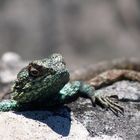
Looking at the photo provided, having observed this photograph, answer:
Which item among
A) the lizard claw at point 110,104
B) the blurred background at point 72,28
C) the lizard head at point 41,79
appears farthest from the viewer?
the blurred background at point 72,28

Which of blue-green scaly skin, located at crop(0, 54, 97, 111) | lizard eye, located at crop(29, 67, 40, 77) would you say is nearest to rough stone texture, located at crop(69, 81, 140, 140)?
blue-green scaly skin, located at crop(0, 54, 97, 111)

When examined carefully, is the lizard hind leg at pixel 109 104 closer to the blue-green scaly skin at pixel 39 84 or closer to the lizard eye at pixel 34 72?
the blue-green scaly skin at pixel 39 84

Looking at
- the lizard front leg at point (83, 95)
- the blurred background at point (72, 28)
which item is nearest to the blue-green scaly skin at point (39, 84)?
the lizard front leg at point (83, 95)

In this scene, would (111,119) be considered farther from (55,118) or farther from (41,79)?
(41,79)

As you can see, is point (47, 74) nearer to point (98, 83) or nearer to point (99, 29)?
point (98, 83)

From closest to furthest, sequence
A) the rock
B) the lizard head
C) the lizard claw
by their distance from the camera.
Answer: the rock, the lizard head, the lizard claw

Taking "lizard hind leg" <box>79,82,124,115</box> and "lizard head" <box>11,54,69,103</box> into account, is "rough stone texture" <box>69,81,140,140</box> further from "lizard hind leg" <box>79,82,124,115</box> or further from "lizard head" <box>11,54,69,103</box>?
"lizard head" <box>11,54,69,103</box>

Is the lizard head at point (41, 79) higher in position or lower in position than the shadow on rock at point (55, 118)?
higher
